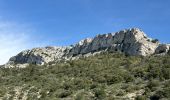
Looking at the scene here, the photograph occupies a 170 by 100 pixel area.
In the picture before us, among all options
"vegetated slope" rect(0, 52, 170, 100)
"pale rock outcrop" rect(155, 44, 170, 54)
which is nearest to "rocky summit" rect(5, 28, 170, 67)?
"pale rock outcrop" rect(155, 44, 170, 54)

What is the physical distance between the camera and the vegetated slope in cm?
5138

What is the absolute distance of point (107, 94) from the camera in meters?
52.8

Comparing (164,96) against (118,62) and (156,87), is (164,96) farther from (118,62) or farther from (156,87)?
(118,62)

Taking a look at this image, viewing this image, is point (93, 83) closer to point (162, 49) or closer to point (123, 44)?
point (162, 49)

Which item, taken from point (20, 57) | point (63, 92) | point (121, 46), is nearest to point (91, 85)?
point (63, 92)

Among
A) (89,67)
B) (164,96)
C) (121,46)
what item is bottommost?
(164,96)

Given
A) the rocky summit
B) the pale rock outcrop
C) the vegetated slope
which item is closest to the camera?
the vegetated slope

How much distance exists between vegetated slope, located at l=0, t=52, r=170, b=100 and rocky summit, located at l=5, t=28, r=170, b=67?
520 inches

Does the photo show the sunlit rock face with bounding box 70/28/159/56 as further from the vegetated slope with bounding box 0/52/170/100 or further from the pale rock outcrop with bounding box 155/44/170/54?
the vegetated slope with bounding box 0/52/170/100

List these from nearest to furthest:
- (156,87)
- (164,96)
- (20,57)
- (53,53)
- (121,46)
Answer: (164,96)
(156,87)
(121,46)
(53,53)
(20,57)

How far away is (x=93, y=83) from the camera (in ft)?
204

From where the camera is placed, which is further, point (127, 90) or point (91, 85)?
point (91, 85)

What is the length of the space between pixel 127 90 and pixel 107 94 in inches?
109

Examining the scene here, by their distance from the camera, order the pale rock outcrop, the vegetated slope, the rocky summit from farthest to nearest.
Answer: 1. the rocky summit
2. the pale rock outcrop
3. the vegetated slope
